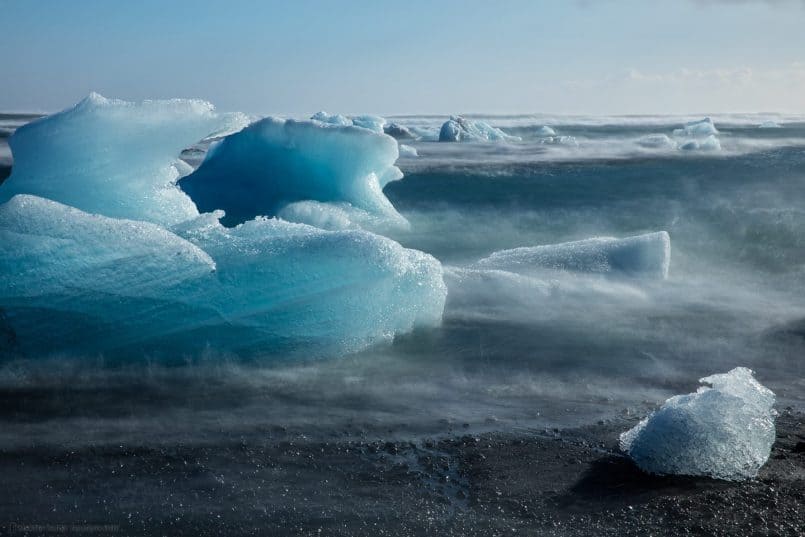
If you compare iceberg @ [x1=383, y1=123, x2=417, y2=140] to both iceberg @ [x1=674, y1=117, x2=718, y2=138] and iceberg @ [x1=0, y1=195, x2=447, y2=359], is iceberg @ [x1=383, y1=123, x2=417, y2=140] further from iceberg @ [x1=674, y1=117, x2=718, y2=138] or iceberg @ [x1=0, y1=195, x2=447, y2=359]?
iceberg @ [x1=0, y1=195, x2=447, y2=359]

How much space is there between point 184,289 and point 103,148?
2.30m

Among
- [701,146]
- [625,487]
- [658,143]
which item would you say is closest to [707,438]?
[625,487]

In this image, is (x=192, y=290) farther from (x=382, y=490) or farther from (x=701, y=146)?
(x=701, y=146)

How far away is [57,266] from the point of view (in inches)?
168

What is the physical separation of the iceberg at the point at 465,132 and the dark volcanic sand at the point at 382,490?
75.8 feet

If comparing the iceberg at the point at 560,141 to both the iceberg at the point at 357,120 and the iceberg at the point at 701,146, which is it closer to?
the iceberg at the point at 701,146

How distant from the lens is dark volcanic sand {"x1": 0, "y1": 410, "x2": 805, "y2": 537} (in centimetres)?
262

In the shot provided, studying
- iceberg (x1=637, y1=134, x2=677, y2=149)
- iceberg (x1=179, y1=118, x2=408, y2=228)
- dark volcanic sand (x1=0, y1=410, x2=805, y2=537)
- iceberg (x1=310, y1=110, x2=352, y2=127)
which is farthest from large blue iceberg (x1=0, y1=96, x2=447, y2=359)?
iceberg (x1=637, y1=134, x2=677, y2=149)

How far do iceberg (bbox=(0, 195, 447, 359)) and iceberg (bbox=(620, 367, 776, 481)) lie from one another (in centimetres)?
172

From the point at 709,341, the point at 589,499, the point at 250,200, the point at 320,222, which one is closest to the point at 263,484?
the point at 589,499

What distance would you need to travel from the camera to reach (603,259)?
6.65 metres

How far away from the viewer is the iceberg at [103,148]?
5930mm

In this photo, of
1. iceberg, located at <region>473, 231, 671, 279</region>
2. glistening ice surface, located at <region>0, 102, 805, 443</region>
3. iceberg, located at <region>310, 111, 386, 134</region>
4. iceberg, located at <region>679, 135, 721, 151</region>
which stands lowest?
glistening ice surface, located at <region>0, 102, 805, 443</region>

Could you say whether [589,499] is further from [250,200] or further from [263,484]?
[250,200]
